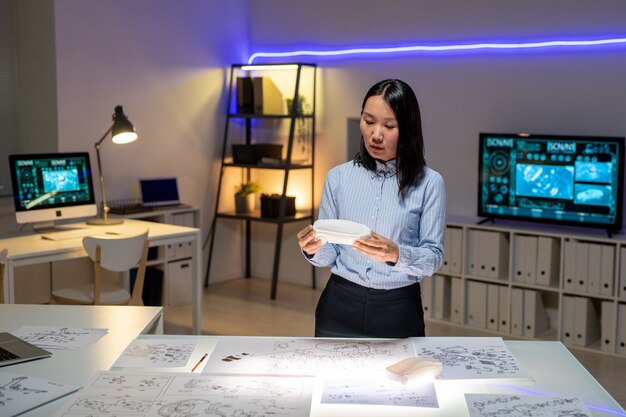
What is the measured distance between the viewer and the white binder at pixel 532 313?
521 centimetres

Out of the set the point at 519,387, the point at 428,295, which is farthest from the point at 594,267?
the point at 519,387

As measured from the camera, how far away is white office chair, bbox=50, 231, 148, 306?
431 cm

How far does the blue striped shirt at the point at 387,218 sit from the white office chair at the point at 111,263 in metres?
2.02

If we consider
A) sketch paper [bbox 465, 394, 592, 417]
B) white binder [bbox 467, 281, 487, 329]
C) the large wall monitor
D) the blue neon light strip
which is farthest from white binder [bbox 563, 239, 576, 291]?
sketch paper [bbox 465, 394, 592, 417]

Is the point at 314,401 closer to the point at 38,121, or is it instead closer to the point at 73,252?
the point at 73,252

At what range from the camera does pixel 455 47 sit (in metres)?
5.69

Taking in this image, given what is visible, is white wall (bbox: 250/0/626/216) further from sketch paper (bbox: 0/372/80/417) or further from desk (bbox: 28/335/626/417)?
sketch paper (bbox: 0/372/80/417)

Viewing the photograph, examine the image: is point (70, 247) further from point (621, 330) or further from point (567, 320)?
point (621, 330)

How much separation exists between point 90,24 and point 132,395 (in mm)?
4184

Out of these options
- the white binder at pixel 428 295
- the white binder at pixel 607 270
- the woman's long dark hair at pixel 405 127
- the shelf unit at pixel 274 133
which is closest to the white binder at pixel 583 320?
the white binder at pixel 607 270

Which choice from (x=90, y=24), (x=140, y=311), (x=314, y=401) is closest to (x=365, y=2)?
(x=90, y=24)

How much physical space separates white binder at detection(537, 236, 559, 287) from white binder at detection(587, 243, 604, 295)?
0.25m

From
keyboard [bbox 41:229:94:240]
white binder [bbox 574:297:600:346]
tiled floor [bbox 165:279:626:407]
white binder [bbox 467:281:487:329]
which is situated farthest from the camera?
white binder [bbox 467:281:487:329]

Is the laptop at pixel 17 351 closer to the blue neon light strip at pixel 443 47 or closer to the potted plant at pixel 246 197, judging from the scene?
the blue neon light strip at pixel 443 47
